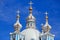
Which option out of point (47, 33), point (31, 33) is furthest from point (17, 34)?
point (47, 33)

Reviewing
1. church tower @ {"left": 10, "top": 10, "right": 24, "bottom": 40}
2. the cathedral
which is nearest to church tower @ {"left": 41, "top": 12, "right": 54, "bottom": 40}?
the cathedral

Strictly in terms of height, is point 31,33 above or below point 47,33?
above

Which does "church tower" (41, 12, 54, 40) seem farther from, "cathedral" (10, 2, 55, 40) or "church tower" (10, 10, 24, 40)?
"church tower" (10, 10, 24, 40)

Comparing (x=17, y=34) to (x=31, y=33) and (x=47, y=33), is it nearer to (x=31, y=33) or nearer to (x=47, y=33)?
(x=31, y=33)

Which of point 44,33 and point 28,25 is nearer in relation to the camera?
point 44,33

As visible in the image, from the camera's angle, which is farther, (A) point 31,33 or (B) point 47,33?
(A) point 31,33

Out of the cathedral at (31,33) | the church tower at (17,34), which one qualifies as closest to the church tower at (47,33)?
the cathedral at (31,33)

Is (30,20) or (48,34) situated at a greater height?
(30,20)

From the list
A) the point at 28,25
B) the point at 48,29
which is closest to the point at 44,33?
the point at 48,29

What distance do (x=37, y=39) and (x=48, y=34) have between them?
3.09m

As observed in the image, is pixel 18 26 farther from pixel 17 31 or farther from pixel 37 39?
pixel 37 39

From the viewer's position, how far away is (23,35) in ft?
183

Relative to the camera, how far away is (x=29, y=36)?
183 ft

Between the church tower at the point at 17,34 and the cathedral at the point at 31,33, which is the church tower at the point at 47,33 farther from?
the church tower at the point at 17,34
